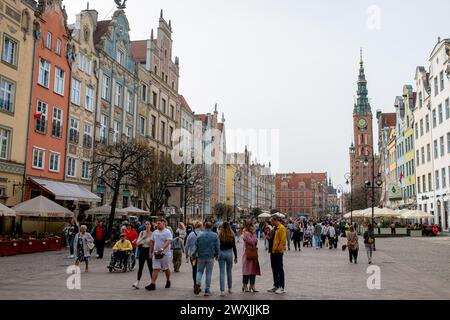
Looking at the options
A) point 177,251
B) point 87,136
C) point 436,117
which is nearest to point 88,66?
point 87,136

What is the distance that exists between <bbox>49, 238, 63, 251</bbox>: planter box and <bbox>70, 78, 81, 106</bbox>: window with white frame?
12.3 m

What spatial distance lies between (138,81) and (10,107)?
1865 centimetres

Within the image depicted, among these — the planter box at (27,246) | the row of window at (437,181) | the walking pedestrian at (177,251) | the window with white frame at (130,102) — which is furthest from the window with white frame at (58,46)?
the row of window at (437,181)

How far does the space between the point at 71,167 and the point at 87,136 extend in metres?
3.30

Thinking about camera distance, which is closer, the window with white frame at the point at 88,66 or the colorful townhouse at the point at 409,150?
the window with white frame at the point at 88,66

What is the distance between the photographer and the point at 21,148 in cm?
2755

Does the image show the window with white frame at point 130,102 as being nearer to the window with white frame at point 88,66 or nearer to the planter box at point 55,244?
the window with white frame at point 88,66

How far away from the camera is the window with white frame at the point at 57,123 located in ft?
102

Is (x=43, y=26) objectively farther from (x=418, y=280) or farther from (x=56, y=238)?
(x=418, y=280)

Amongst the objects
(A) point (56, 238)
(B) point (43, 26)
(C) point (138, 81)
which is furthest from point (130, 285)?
(C) point (138, 81)

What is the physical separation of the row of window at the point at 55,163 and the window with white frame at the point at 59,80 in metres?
4.39

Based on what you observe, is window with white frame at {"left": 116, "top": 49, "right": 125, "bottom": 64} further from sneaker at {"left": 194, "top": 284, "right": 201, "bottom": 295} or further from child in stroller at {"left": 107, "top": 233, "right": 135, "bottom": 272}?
sneaker at {"left": 194, "top": 284, "right": 201, "bottom": 295}

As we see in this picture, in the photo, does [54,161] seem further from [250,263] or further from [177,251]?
[250,263]

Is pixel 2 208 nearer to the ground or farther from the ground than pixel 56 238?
farther from the ground
